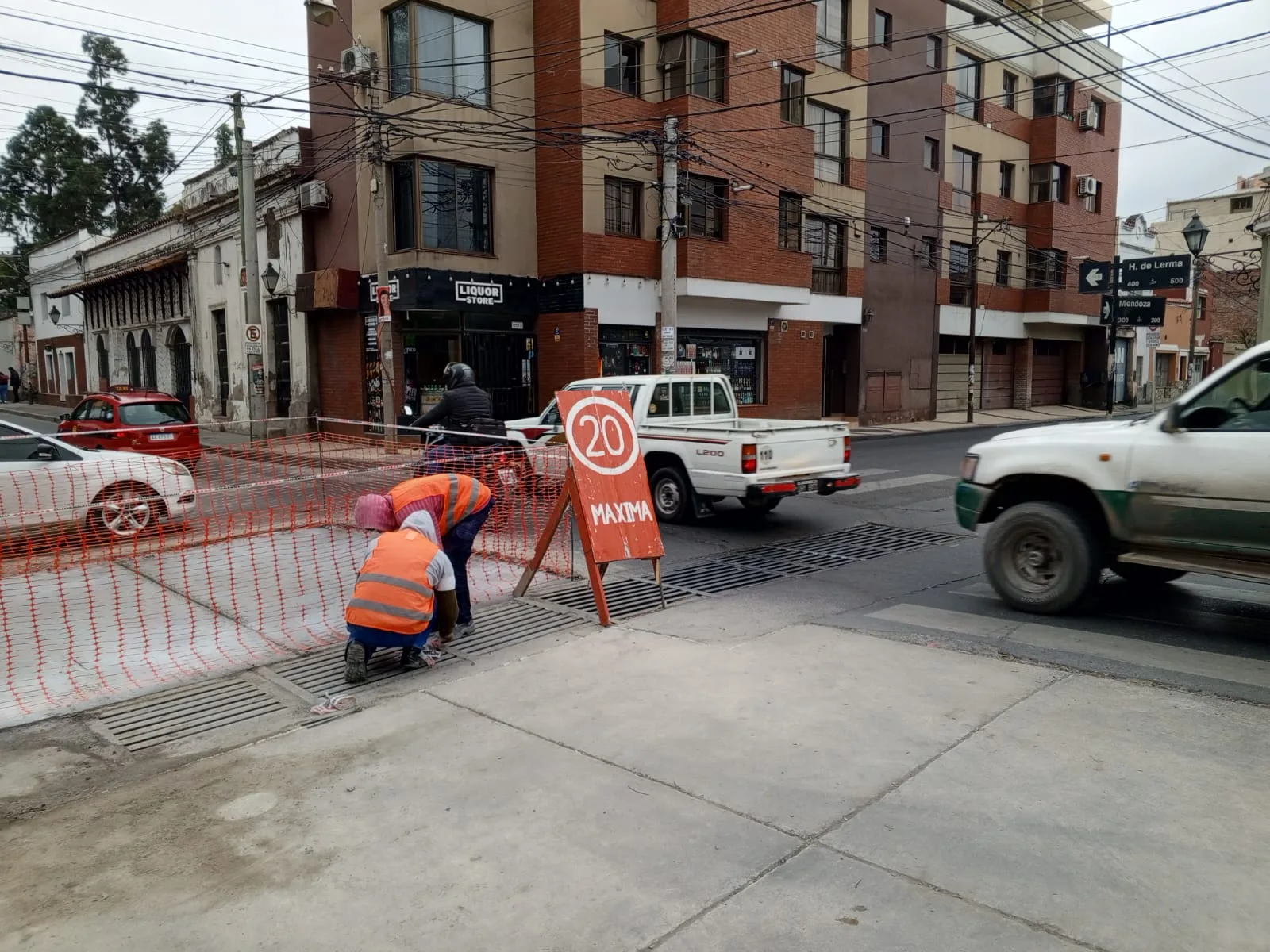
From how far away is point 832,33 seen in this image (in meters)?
27.2

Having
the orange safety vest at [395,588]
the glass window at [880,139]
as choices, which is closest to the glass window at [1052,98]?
the glass window at [880,139]

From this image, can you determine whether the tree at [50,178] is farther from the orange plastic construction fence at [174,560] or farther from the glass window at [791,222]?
the orange plastic construction fence at [174,560]

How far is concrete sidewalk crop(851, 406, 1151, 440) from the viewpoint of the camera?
27.0 m

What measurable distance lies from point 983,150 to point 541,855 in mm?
36475

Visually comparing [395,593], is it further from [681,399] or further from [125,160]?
[125,160]

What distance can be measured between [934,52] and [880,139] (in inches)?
179

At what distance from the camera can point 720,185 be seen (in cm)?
2338

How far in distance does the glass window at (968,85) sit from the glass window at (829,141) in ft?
24.9

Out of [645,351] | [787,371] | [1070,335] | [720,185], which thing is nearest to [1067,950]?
[645,351]

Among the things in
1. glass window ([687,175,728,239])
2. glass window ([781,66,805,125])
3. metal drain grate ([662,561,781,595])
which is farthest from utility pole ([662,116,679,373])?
metal drain grate ([662,561,781,595])

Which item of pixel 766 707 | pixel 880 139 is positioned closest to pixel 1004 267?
pixel 880 139

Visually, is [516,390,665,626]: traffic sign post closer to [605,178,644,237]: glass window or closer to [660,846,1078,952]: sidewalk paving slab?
[660,846,1078,952]: sidewalk paving slab

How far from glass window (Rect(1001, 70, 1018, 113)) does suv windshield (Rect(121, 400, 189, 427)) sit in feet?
108

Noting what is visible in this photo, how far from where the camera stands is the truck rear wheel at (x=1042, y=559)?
6477mm
